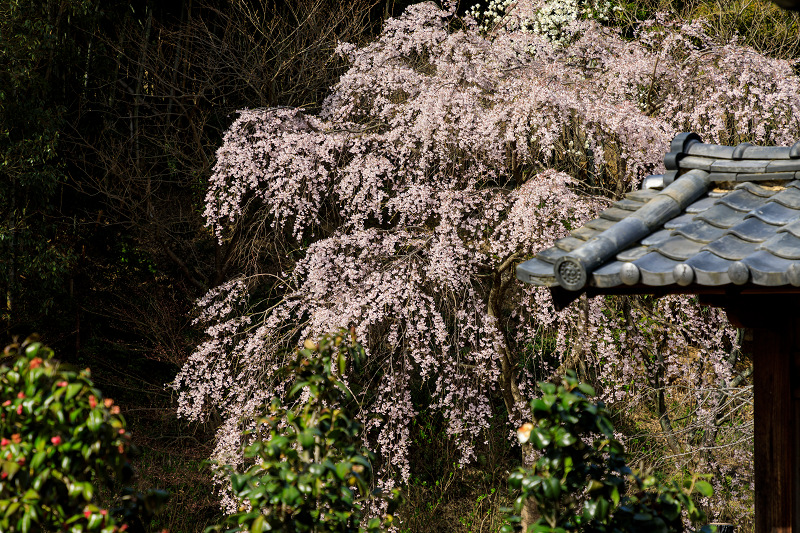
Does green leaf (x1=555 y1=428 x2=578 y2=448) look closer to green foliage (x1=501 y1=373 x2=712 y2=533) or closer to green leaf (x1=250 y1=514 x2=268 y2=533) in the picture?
green foliage (x1=501 y1=373 x2=712 y2=533)

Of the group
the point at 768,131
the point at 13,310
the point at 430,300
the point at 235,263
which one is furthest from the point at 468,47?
the point at 13,310

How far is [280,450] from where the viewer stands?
1.91 meters

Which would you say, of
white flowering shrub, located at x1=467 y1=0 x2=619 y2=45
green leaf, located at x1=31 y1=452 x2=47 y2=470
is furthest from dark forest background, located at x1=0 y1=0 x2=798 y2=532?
green leaf, located at x1=31 y1=452 x2=47 y2=470

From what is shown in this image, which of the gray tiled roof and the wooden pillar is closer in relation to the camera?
the gray tiled roof

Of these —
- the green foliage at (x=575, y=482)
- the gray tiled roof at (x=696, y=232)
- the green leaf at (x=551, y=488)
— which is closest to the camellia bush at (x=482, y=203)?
the gray tiled roof at (x=696, y=232)

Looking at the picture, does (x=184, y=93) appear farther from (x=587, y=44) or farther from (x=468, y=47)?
(x=587, y=44)

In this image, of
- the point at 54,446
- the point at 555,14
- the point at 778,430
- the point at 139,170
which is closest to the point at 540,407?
the point at 778,430

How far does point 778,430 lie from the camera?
2.45m

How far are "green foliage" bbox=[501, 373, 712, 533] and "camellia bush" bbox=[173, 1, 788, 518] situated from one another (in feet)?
10.9

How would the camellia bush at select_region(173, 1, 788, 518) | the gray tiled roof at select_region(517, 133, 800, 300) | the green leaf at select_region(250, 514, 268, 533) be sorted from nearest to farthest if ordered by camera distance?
the green leaf at select_region(250, 514, 268, 533) → the gray tiled roof at select_region(517, 133, 800, 300) → the camellia bush at select_region(173, 1, 788, 518)

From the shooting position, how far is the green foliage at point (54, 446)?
5.18 feet

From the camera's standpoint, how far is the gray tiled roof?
210cm

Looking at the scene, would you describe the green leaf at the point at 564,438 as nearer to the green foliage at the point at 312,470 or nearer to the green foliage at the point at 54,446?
the green foliage at the point at 312,470

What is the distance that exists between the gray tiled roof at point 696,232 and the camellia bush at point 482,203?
263 centimetres
